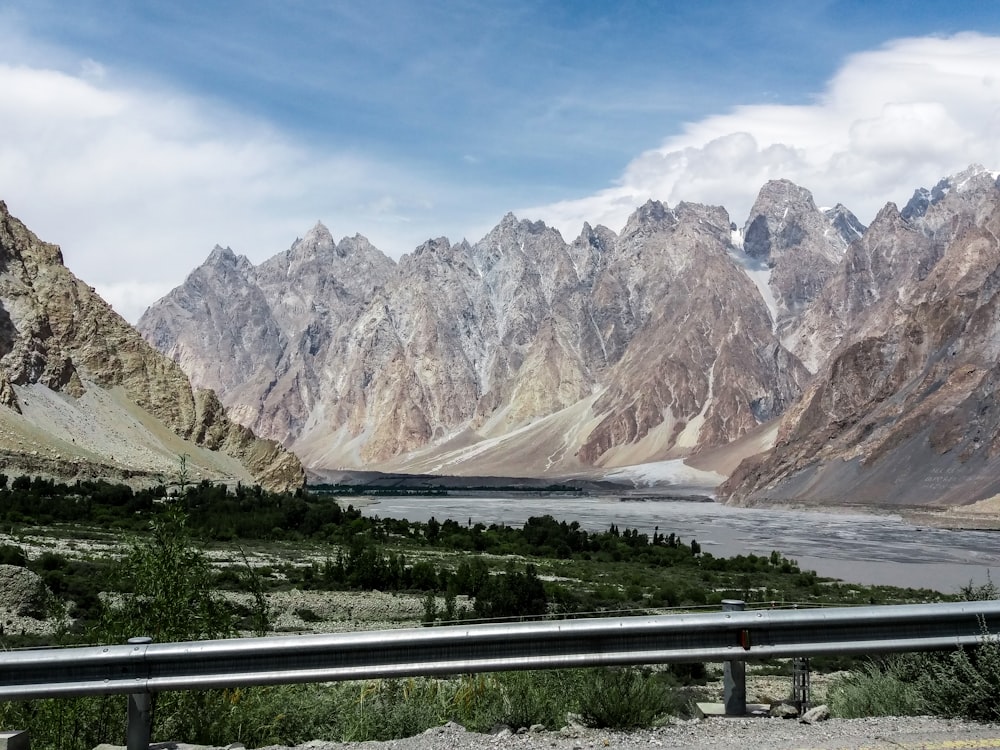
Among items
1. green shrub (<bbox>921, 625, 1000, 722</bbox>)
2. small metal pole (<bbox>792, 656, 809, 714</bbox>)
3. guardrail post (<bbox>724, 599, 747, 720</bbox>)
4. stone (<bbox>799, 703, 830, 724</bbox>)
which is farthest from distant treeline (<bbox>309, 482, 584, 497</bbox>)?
green shrub (<bbox>921, 625, 1000, 722</bbox>)

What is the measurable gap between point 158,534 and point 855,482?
116 metres

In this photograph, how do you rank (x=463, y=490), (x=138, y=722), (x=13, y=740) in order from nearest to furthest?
(x=13, y=740)
(x=138, y=722)
(x=463, y=490)

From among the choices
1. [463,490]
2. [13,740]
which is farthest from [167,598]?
[463,490]

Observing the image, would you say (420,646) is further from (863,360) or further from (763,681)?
(863,360)

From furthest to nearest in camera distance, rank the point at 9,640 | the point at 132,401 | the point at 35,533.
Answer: the point at 132,401
the point at 35,533
the point at 9,640

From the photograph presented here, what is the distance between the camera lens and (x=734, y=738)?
7.17 meters

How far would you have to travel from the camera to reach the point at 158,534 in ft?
31.2

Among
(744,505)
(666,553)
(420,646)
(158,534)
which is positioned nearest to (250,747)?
(420,646)

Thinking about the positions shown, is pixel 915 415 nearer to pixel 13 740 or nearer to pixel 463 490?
pixel 463 490

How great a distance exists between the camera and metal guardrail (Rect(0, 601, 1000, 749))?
6.80 metres

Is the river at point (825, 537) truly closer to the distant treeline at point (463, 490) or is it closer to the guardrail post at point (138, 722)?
the guardrail post at point (138, 722)

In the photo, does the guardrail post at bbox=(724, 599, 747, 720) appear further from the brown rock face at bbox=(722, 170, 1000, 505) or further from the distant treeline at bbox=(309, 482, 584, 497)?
the distant treeline at bbox=(309, 482, 584, 497)

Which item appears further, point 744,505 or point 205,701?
point 744,505

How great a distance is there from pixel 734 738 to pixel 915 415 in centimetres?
11580
